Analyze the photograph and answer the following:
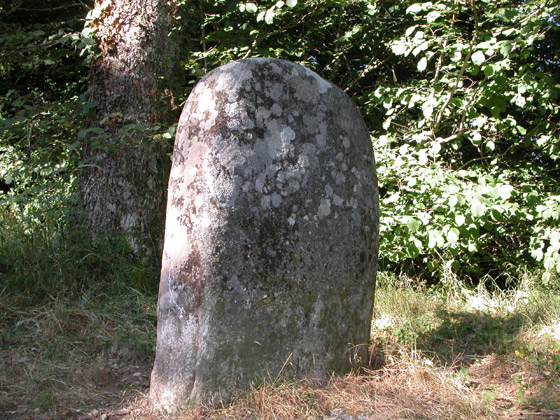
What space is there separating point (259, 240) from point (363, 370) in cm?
94

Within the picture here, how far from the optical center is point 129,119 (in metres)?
4.43

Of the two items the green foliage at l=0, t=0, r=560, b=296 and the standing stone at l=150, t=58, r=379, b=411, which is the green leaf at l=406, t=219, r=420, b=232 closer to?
the green foliage at l=0, t=0, r=560, b=296

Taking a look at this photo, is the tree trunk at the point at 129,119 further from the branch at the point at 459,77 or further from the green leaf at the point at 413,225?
the branch at the point at 459,77

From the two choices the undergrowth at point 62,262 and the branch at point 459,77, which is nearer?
the undergrowth at point 62,262

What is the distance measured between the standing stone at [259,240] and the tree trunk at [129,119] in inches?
83.4

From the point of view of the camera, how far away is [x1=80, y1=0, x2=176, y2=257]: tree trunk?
4.51m

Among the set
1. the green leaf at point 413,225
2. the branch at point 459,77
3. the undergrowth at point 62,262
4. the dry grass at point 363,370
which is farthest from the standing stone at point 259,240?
the branch at point 459,77

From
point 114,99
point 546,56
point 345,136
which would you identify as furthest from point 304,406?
point 546,56

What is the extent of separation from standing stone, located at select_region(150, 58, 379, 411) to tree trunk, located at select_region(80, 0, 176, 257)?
6.95 ft

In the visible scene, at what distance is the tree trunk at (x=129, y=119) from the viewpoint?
4512mm

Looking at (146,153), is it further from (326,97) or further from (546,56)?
(546,56)

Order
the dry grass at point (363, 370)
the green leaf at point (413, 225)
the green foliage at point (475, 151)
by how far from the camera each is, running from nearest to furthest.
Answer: the dry grass at point (363, 370) < the green leaf at point (413, 225) < the green foliage at point (475, 151)

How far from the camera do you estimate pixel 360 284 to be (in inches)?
105

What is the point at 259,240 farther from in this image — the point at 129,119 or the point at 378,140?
the point at 378,140
